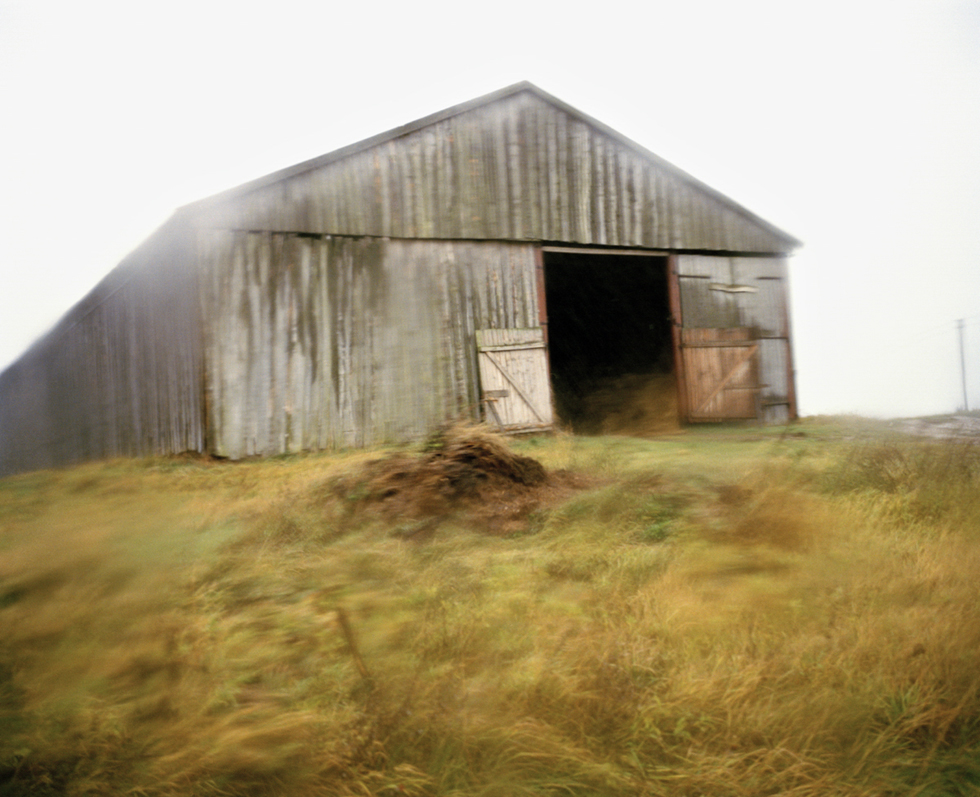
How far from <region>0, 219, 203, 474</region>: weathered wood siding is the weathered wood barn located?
0.23ft

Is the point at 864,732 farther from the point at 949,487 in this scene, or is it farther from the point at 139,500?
the point at 139,500

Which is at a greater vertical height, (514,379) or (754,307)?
(754,307)

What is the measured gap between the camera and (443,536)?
4.58m

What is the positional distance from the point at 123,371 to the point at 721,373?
1238cm

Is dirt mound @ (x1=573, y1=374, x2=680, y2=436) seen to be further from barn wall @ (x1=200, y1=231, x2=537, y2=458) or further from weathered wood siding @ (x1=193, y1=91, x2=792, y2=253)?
barn wall @ (x1=200, y1=231, x2=537, y2=458)

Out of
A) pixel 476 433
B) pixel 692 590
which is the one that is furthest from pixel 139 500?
pixel 692 590

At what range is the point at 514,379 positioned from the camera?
35.6 ft

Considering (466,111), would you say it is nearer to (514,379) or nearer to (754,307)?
(514,379)

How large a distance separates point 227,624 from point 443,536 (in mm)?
1764

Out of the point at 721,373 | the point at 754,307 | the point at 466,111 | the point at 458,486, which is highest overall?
the point at 466,111

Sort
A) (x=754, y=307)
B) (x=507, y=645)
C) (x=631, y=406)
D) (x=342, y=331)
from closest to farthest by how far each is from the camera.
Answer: (x=507, y=645)
(x=342, y=331)
(x=754, y=307)
(x=631, y=406)

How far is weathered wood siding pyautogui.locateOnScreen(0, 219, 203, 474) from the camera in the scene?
9.77 metres

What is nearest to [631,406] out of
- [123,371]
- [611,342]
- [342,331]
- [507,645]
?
[611,342]

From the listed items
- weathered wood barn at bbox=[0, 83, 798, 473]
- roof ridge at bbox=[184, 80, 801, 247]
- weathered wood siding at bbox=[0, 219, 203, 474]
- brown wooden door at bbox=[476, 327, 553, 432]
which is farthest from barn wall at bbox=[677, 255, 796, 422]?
weathered wood siding at bbox=[0, 219, 203, 474]
